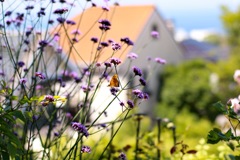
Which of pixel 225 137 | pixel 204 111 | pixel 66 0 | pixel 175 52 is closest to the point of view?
pixel 225 137

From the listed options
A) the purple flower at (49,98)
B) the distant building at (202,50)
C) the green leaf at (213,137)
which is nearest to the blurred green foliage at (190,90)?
the distant building at (202,50)

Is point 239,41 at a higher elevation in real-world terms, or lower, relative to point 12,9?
higher

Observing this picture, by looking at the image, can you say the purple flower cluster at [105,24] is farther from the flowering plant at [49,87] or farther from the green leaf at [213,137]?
the green leaf at [213,137]

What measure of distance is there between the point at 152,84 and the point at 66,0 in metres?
19.3

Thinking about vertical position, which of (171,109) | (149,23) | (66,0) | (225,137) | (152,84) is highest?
(149,23)

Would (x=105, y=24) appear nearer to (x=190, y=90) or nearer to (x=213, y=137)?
(x=213, y=137)

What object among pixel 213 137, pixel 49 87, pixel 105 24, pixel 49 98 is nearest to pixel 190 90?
pixel 49 87

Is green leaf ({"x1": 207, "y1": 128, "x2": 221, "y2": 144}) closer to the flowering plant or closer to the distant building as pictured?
the flowering plant

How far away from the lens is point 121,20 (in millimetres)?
→ 20344

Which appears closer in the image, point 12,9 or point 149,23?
point 12,9

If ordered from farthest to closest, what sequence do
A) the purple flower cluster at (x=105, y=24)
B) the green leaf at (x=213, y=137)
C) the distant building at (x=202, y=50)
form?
1. the distant building at (x=202, y=50)
2. the purple flower cluster at (x=105, y=24)
3. the green leaf at (x=213, y=137)

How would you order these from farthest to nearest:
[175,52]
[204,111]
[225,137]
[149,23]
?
[175,52], [204,111], [149,23], [225,137]

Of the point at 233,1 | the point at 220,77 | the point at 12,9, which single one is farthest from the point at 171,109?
the point at 12,9

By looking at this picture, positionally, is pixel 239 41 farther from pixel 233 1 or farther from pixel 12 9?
pixel 12 9
